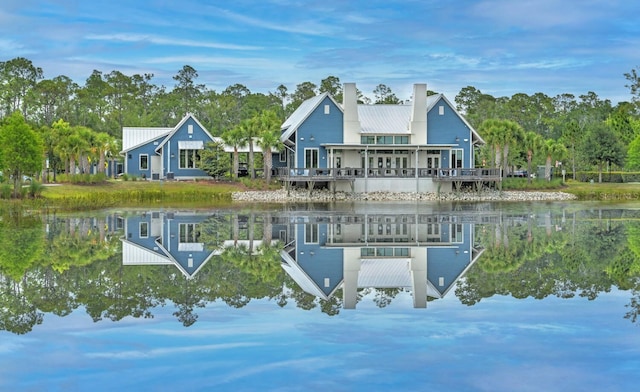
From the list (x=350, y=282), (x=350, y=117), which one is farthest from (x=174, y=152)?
(x=350, y=282)

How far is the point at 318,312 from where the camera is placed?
1488 cm

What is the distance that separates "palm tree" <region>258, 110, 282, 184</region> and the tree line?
0.11 m

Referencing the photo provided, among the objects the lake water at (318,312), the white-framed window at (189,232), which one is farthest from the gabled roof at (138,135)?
the lake water at (318,312)

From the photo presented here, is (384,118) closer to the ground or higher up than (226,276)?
higher up

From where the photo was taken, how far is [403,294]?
Answer: 16859mm

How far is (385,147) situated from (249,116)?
4252 cm

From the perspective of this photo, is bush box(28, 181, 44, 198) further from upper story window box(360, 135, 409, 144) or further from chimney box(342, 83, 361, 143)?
upper story window box(360, 135, 409, 144)

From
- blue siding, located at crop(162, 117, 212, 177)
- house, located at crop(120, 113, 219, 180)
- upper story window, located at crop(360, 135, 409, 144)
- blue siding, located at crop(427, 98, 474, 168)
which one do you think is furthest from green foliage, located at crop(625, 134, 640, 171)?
blue siding, located at crop(162, 117, 212, 177)

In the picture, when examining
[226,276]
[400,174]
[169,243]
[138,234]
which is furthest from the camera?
[400,174]

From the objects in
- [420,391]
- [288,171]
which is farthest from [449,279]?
[288,171]

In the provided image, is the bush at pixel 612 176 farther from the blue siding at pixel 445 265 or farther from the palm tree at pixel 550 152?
the blue siding at pixel 445 265

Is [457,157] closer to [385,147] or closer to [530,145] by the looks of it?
[385,147]

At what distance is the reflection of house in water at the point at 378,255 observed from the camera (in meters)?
18.1

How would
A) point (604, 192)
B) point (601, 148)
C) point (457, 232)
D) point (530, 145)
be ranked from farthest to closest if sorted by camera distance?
point (601, 148) < point (530, 145) < point (604, 192) < point (457, 232)
